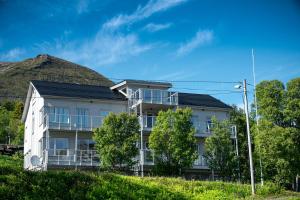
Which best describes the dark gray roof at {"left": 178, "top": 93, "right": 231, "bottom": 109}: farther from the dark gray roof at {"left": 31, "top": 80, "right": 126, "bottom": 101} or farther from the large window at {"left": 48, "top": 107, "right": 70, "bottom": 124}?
the large window at {"left": 48, "top": 107, "right": 70, "bottom": 124}

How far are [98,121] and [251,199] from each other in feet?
53.0

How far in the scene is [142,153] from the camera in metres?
38.1

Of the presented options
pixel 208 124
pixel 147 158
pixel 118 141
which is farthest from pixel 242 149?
pixel 118 141

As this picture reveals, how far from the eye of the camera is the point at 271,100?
128 feet

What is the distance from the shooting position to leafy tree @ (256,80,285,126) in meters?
38.7

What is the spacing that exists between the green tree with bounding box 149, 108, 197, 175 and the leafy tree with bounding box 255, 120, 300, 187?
521cm

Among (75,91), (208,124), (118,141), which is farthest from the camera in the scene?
(208,124)

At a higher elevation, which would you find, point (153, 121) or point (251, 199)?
point (153, 121)

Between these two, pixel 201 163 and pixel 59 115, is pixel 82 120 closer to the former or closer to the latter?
pixel 59 115

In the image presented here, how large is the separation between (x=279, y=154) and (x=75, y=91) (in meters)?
18.3

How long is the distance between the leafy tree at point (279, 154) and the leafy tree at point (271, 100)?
7.42 feet

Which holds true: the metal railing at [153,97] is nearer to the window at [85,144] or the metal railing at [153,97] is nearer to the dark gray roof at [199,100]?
the dark gray roof at [199,100]

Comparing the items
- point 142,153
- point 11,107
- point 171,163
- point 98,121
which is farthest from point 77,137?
point 11,107

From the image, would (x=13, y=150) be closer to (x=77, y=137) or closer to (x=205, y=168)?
(x=77, y=137)
